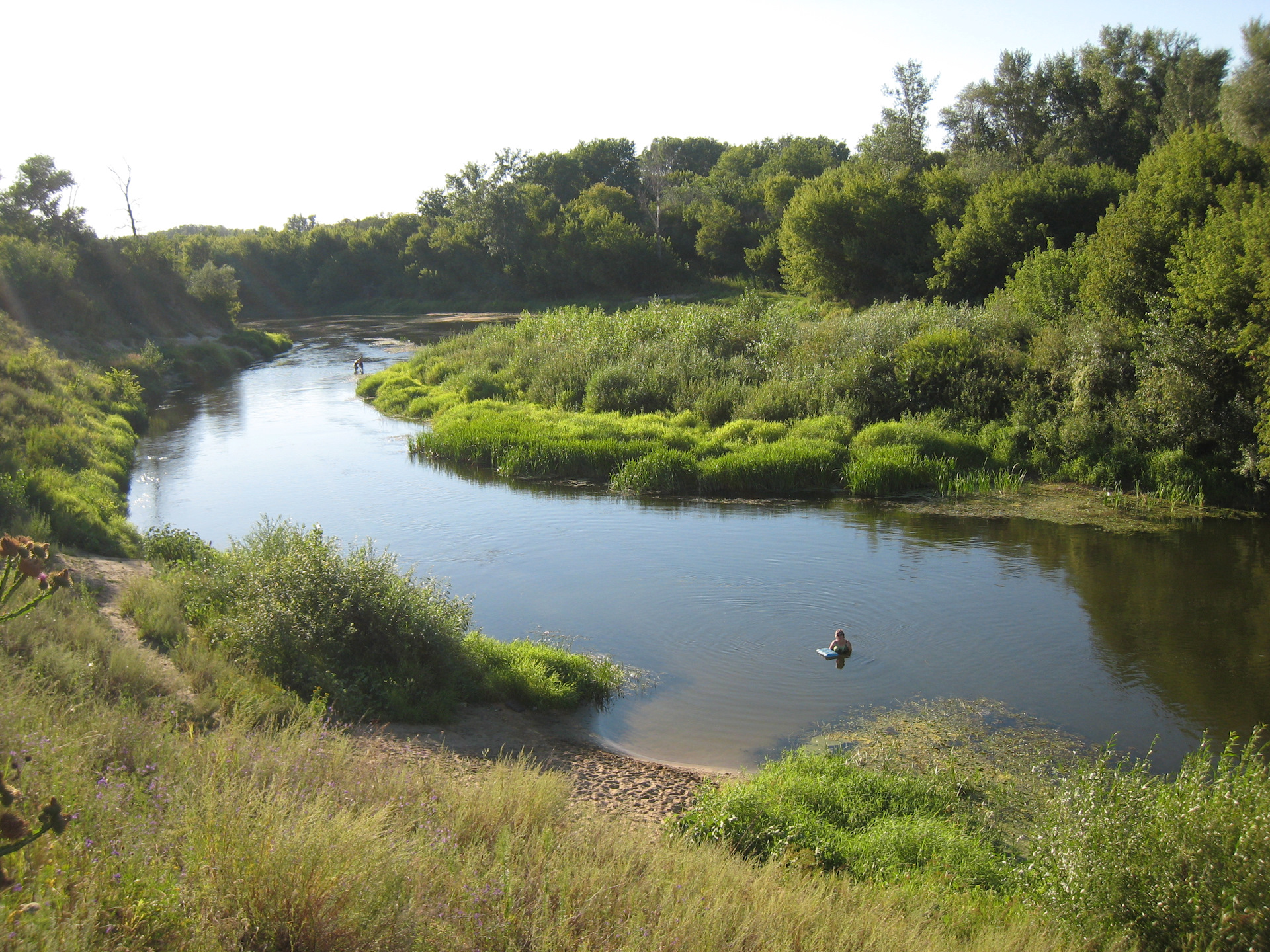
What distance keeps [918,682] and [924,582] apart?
344cm

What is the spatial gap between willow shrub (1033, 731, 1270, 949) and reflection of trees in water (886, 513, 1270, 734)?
14.8ft

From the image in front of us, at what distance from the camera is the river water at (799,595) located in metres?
8.76

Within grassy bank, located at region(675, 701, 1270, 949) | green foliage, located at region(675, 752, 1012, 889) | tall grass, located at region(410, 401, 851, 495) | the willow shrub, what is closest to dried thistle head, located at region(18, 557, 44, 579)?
grassy bank, located at region(675, 701, 1270, 949)

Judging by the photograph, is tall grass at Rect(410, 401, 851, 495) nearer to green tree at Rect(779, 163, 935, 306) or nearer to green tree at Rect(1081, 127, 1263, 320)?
green tree at Rect(1081, 127, 1263, 320)

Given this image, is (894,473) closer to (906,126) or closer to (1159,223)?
(1159,223)

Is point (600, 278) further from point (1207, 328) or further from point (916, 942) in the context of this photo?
point (916, 942)

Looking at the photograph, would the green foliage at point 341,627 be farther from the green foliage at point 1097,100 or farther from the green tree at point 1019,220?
the green foliage at point 1097,100

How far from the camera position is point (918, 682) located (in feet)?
30.3

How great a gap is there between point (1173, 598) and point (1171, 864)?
28.7 ft

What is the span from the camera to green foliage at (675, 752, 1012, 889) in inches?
217

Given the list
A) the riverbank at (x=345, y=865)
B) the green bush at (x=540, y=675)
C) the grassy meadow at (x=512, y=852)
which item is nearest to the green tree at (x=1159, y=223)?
the green bush at (x=540, y=675)

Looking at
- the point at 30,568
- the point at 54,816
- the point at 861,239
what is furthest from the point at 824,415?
the point at 861,239

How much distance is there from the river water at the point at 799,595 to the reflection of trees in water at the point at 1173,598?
0.04 meters

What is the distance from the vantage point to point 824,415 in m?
20.4
